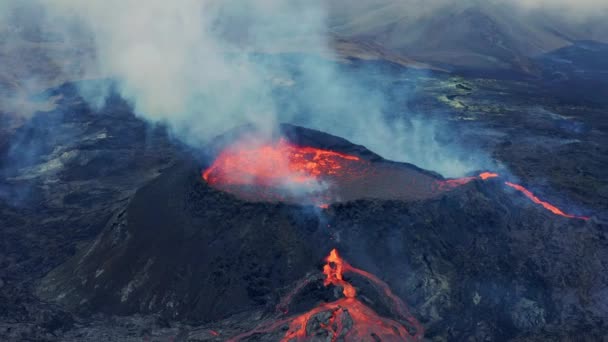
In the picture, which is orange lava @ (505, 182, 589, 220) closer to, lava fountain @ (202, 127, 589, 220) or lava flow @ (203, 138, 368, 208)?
lava fountain @ (202, 127, 589, 220)

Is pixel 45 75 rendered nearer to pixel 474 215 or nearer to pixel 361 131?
pixel 361 131

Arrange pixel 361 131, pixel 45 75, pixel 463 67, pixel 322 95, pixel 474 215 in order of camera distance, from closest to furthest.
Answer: pixel 474 215, pixel 361 131, pixel 322 95, pixel 45 75, pixel 463 67

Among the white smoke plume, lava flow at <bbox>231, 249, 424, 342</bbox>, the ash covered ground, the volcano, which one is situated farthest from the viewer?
the white smoke plume

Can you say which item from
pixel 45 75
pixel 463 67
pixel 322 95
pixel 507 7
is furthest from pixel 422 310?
pixel 507 7

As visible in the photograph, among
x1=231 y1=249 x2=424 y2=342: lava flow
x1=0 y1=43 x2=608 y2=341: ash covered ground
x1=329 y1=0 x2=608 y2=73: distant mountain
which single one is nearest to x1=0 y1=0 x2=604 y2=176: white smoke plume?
x1=0 y1=43 x2=608 y2=341: ash covered ground

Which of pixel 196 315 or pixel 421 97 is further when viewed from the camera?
pixel 421 97
